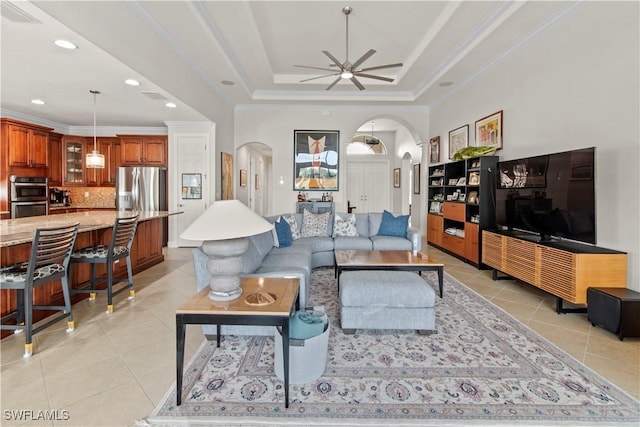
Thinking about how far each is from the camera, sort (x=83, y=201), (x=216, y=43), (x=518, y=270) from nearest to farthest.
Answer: (x=518, y=270) < (x=216, y=43) < (x=83, y=201)

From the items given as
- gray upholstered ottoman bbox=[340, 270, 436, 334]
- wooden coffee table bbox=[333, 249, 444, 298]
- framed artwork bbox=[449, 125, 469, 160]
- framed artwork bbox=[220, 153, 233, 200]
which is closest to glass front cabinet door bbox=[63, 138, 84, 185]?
framed artwork bbox=[220, 153, 233, 200]

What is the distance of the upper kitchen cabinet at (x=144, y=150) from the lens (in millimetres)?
6688

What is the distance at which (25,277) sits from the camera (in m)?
2.37

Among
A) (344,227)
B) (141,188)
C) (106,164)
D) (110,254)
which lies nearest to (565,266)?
(344,227)

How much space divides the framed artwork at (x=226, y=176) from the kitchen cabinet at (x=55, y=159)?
11.4 feet

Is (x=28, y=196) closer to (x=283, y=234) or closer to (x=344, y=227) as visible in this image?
(x=283, y=234)

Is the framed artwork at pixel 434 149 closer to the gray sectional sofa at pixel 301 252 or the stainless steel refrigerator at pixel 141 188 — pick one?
the gray sectional sofa at pixel 301 252

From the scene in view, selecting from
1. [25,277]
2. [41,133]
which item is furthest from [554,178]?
[41,133]

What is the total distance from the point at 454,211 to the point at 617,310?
3034 millimetres

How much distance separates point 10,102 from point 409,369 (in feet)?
23.4

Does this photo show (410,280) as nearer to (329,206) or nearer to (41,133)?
(329,206)

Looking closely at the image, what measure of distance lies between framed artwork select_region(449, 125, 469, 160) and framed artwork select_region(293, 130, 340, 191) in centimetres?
247

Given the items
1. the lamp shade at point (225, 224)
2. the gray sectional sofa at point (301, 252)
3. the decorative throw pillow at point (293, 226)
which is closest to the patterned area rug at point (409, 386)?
the gray sectional sofa at point (301, 252)

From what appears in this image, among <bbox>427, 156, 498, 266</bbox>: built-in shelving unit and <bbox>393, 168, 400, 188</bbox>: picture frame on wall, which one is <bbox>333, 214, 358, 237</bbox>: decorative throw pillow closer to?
<bbox>427, 156, 498, 266</bbox>: built-in shelving unit
